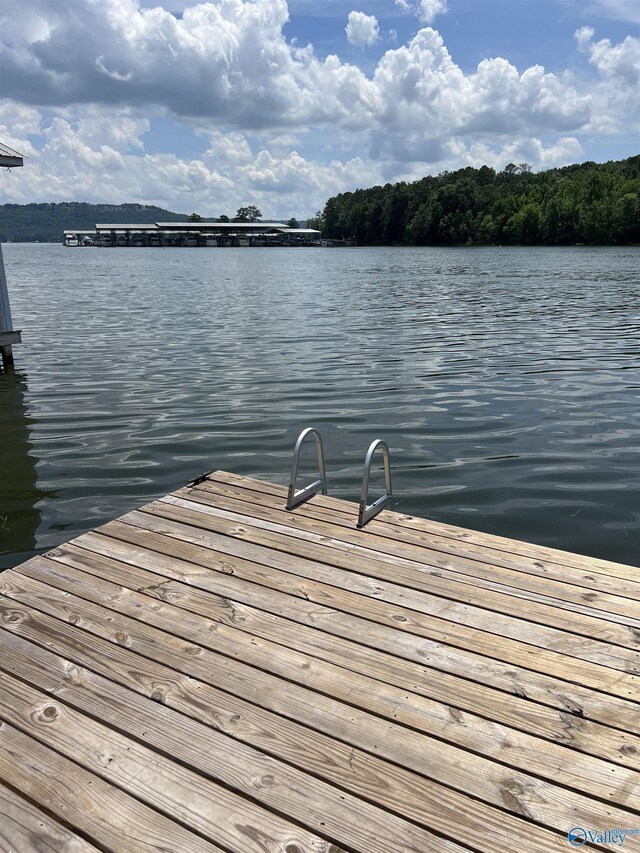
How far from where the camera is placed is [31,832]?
7.25 ft

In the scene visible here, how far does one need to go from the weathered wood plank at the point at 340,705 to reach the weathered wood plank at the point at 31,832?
871 mm

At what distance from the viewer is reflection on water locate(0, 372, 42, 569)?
233 inches

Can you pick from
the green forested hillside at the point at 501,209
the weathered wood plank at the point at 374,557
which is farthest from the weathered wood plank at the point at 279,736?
the green forested hillside at the point at 501,209

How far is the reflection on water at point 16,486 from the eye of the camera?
19.5 ft

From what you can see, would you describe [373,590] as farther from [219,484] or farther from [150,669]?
[219,484]

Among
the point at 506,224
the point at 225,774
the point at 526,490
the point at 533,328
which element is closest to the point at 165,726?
the point at 225,774

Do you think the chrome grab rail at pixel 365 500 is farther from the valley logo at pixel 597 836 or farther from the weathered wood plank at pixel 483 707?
the valley logo at pixel 597 836

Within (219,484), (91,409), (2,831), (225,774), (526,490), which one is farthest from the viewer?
(91,409)

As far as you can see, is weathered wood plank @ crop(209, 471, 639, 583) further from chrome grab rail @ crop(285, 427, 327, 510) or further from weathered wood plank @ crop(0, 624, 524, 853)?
weathered wood plank @ crop(0, 624, 524, 853)

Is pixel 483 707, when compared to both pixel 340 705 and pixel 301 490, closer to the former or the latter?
pixel 340 705

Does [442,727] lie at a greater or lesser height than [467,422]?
greater

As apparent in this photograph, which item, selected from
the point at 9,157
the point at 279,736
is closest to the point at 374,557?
the point at 279,736

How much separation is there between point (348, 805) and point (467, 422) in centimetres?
771

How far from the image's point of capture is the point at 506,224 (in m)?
113
